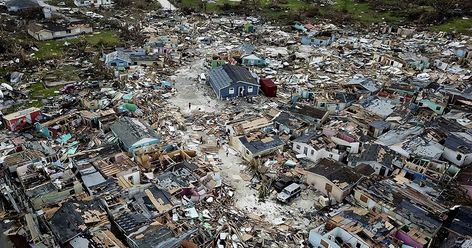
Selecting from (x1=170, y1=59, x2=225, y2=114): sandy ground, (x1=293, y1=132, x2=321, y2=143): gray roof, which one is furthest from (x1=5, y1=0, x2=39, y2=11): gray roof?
(x1=293, y1=132, x2=321, y2=143): gray roof

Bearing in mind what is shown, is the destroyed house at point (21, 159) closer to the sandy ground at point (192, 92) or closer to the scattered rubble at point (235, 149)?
the scattered rubble at point (235, 149)

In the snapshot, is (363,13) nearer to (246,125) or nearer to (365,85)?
(365,85)

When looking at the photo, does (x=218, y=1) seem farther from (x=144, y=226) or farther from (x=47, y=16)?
(x=144, y=226)

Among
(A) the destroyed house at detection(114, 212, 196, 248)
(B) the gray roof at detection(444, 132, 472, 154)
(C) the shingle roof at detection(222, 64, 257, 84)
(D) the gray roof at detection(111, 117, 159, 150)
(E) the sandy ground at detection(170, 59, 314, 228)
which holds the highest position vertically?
(C) the shingle roof at detection(222, 64, 257, 84)

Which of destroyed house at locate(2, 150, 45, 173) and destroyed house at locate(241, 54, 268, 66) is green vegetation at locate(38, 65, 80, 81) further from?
destroyed house at locate(241, 54, 268, 66)

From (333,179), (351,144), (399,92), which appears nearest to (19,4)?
(399,92)

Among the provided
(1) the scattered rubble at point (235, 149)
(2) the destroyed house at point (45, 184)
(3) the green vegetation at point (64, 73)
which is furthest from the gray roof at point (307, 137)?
(3) the green vegetation at point (64, 73)

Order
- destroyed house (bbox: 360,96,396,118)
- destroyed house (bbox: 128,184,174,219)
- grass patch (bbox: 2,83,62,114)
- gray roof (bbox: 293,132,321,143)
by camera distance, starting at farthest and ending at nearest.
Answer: grass patch (bbox: 2,83,62,114)
destroyed house (bbox: 360,96,396,118)
gray roof (bbox: 293,132,321,143)
destroyed house (bbox: 128,184,174,219)
